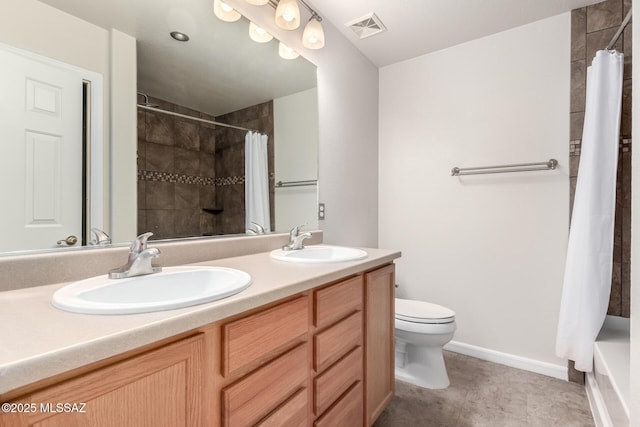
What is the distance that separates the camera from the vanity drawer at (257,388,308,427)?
2.73 ft

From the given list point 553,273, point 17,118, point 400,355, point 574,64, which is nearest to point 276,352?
point 17,118

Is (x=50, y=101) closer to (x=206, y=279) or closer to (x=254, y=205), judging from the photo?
(x=206, y=279)

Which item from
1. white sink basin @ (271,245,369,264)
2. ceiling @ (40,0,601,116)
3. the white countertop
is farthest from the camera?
white sink basin @ (271,245,369,264)

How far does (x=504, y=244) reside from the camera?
2094 millimetres

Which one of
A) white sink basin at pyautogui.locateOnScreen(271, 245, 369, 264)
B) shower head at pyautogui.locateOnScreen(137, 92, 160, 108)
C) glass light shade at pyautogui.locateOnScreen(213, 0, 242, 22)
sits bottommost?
white sink basin at pyautogui.locateOnScreen(271, 245, 369, 264)

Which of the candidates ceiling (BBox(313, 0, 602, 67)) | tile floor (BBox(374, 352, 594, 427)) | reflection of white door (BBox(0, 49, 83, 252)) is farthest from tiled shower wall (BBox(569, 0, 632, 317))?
reflection of white door (BBox(0, 49, 83, 252))

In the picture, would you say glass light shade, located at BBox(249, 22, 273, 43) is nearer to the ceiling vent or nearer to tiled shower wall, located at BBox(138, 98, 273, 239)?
tiled shower wall, located at BBox(138, 98, 273, 239)

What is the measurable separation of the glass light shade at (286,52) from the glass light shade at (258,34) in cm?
9

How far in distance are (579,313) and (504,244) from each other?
1.84 feet

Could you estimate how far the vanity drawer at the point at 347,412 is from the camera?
3.58 ft

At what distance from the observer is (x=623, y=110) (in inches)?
68.4

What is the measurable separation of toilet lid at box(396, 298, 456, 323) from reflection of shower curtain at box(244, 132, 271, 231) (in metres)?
0.97

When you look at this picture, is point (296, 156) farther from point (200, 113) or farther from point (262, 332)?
point (262, 332)

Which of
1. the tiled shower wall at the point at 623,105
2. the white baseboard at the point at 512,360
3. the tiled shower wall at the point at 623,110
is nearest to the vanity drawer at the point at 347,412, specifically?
the white baseboard at the point at 512,360
